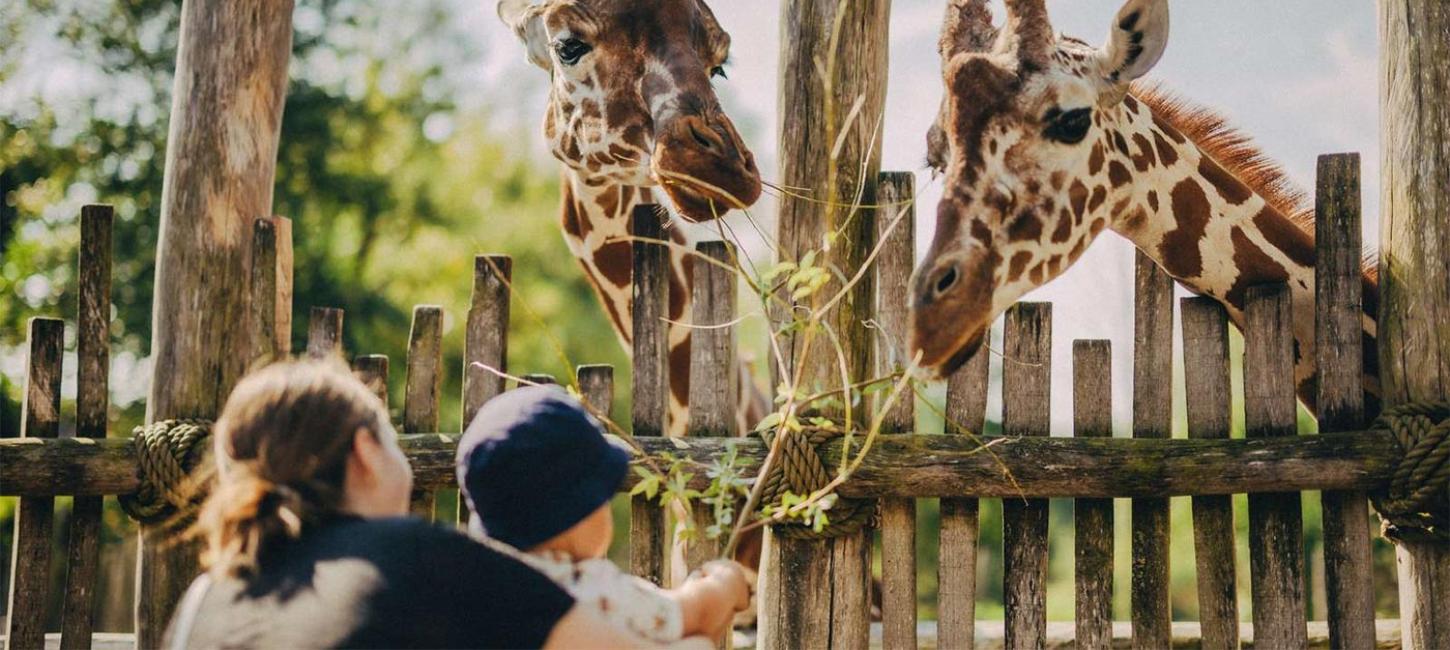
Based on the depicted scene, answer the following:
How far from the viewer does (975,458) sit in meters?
3.44

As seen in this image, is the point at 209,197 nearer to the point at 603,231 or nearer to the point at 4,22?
the point at 603,231

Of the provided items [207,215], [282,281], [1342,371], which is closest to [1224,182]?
[1342,371]

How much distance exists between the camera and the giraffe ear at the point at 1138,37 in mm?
3260

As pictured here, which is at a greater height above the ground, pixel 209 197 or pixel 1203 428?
pixel 209 197

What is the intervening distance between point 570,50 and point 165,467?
6.43 ft

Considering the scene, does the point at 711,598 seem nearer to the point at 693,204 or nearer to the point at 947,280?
the point at 947,280

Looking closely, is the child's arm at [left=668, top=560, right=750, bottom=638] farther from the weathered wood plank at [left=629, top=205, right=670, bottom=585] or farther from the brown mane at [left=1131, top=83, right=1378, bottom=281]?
the brown mane at [left=1131, top=83, right=1378, bottom=281]

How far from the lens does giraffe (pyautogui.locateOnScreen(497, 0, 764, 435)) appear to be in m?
3.71

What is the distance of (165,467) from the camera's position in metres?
3.70

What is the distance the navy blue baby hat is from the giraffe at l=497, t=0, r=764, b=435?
1431 millimetres

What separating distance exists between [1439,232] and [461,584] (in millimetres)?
3022

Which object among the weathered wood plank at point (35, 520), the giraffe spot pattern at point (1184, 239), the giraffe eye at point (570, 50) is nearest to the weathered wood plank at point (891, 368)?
the giraffe spot pattern at point (1184, 239)

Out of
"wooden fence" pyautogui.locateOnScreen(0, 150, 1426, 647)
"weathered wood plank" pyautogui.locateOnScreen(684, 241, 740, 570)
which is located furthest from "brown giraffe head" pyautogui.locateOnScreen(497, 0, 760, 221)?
"wooden fence" pyautogui.locateOnScreen(0, 150, 1426, 647)

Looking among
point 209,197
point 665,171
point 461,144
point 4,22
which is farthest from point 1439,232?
point 461,144
